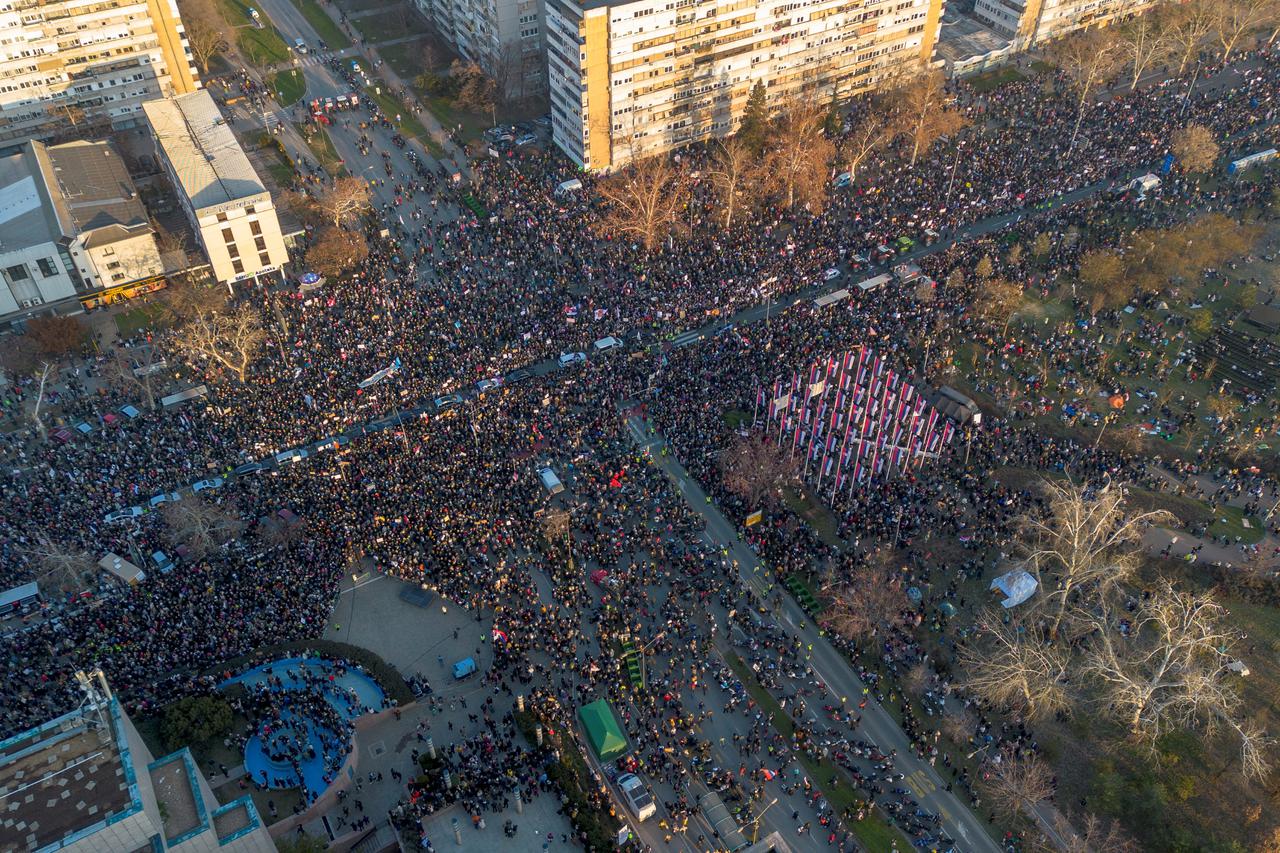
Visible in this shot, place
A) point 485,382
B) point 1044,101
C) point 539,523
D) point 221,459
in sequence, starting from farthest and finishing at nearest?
point 1044,101 < point 485,382 < point 221,459 < point 539,523

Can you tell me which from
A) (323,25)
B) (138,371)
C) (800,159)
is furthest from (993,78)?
(138,371)

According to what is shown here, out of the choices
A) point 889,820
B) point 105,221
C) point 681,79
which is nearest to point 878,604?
point 889,820

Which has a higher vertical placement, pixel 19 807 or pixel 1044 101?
pixel 1044 101

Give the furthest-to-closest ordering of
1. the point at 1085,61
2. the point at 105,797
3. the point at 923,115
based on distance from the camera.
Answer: the point at 1085,61
the point at 923,115
the point at 105,797

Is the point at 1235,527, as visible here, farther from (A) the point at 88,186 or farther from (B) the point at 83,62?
(B) the point at 83,62

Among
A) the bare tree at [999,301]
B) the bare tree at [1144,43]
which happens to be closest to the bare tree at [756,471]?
the bare tree at [999,301]

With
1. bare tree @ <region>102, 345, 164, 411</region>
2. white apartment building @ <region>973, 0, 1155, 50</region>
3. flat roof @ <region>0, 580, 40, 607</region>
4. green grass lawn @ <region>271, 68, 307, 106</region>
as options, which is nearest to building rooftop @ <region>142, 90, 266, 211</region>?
bare tree @ <region>102, 345, 164, 411</region>

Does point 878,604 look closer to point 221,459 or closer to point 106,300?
point 221,459
